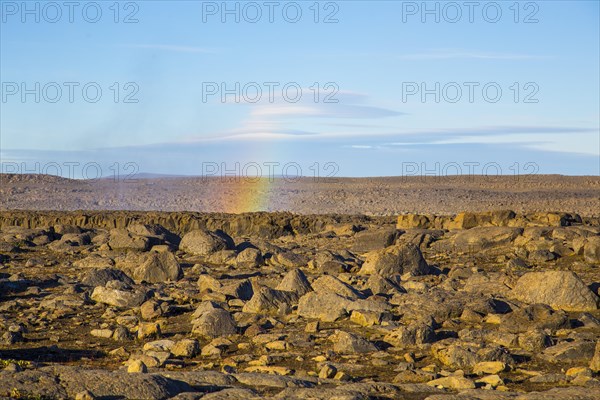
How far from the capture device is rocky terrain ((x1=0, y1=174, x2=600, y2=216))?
52625 millimetres

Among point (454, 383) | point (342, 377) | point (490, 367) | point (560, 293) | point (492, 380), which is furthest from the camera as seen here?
point (560, 293)

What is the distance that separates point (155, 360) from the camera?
1048 cm

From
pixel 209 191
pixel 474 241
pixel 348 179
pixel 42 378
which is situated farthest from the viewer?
pixel 348 179

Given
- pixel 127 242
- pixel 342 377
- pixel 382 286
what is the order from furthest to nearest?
pixel 127 242 < pixel 382 286 < pixel 342 377

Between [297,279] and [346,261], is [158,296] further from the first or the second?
[346,261]

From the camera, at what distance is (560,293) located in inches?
554

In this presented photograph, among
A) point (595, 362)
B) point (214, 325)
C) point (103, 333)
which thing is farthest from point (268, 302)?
point (595, 362)

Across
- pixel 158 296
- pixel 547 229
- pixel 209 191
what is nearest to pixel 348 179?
pixel 209 191

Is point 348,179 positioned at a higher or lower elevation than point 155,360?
higher

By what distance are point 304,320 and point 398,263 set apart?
4.87 meters

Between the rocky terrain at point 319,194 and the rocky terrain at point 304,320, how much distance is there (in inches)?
1054

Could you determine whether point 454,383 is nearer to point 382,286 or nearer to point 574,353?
point 574,353

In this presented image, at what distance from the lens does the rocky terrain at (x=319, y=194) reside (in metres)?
52.6

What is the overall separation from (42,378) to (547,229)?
17.7 metres
